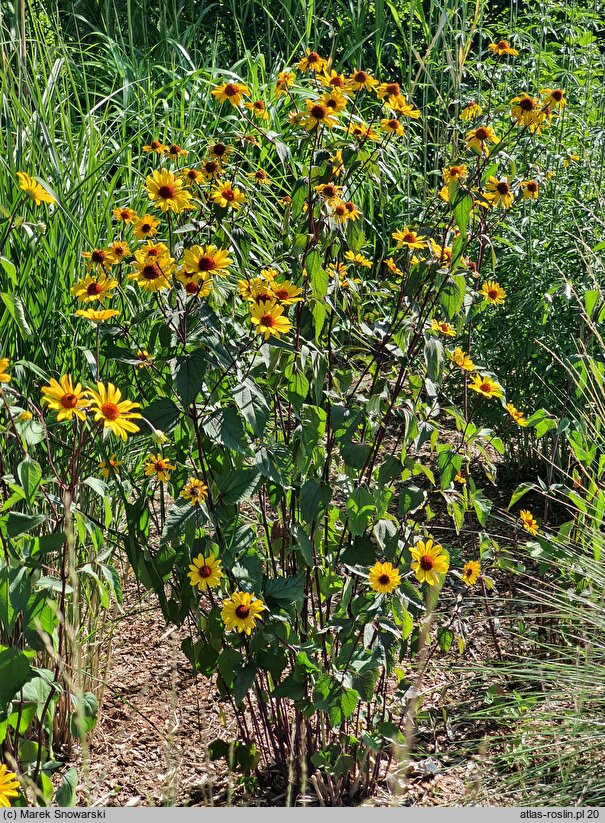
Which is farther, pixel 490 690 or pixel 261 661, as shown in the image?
pixel 490 690

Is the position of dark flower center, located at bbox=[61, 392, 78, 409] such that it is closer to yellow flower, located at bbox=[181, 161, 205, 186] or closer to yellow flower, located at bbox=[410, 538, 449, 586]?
yellow flower, located at bbox=[181, 161, 205, 186]

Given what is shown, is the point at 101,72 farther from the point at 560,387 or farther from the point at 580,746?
the point at 580,746

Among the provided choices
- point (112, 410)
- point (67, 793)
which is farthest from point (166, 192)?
point (67, 793)

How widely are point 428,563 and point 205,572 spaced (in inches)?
16.4

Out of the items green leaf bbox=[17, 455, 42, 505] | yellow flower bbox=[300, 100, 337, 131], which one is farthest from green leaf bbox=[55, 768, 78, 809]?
yellow flower bbox=[300, 100, 337, 131]

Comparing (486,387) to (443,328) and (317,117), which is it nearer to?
(443,328)

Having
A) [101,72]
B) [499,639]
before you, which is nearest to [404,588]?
[499,639]

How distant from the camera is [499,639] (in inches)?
101

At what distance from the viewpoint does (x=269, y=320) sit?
1.51 m

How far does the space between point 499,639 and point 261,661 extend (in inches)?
43.0

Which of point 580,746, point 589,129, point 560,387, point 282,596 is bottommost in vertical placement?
point 580,746

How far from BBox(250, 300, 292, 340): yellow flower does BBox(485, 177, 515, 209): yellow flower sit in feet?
1.73

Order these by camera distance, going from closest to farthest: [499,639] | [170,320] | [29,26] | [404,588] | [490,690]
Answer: [170,320] → [404,588] → [490,690] → [499,639] → [29,26]

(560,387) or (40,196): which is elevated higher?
(40,196)
